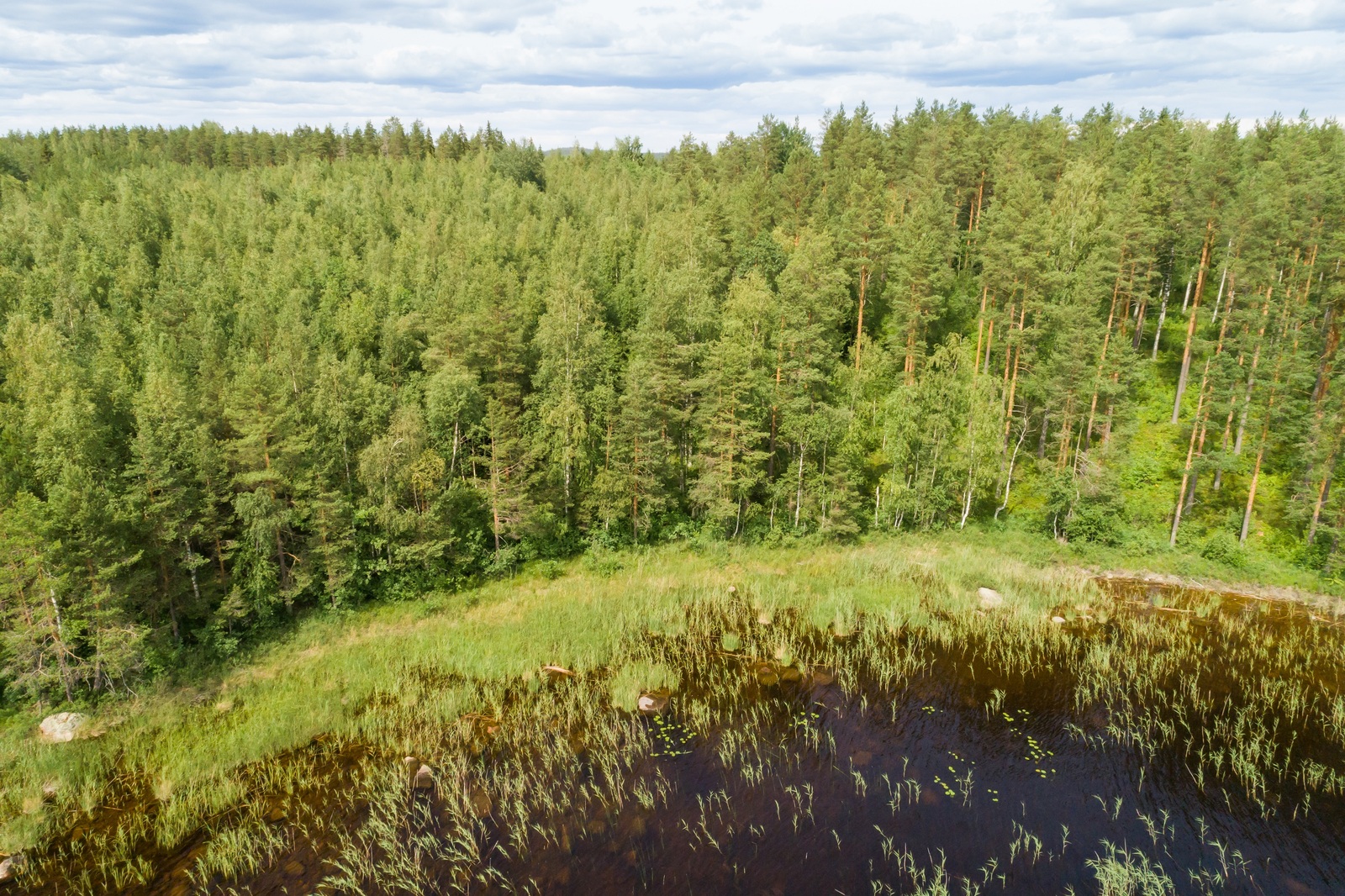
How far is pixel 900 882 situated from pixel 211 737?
27130mm

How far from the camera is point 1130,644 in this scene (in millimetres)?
33156

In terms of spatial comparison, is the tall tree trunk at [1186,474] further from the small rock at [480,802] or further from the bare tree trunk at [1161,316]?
the small rock at [480,802]

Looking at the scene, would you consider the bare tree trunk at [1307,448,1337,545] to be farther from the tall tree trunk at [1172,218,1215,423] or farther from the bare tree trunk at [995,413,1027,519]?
the bare tree trunk at [995,413,1027,519]

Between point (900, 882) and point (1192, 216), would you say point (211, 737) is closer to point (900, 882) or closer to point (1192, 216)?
point (900, 882)

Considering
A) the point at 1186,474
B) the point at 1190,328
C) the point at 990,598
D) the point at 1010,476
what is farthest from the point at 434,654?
the point at 1190,328

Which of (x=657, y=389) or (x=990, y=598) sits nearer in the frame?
(x=990, y=598)

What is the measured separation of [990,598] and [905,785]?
18166 mm

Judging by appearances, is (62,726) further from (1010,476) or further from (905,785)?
(1010,476)

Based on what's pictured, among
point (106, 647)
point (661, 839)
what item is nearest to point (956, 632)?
point (661, 839)

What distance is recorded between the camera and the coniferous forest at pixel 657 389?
33.8 m

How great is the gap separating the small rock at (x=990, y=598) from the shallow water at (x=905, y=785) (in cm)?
365

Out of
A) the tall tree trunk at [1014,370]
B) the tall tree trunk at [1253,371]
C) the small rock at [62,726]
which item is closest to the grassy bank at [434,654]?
the small rock at [62,726]

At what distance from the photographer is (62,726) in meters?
27.9

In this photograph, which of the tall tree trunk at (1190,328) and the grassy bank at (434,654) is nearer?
the grassy bank at (434,654)
